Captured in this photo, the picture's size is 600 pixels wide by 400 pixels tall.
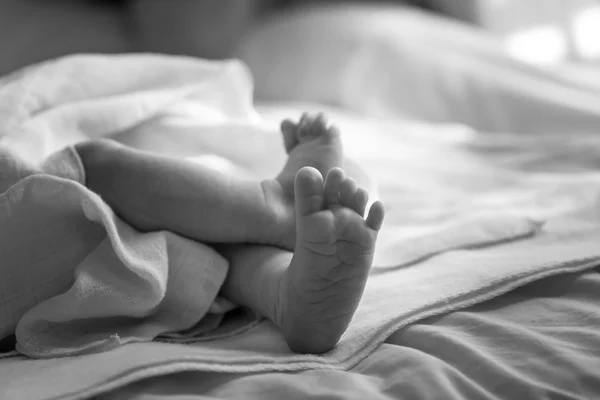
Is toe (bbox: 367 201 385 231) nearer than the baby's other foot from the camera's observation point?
Yes

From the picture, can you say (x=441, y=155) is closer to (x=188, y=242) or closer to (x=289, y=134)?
(x=289, y=134)

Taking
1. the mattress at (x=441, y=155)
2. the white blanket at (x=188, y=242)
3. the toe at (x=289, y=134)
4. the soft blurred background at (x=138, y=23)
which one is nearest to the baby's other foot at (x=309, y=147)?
the toe at (x=289, y=134)

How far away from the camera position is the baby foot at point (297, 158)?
76 centimetres

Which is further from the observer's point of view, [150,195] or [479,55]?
[479,55]

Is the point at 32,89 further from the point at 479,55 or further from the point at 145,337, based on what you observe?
the point at 479,55

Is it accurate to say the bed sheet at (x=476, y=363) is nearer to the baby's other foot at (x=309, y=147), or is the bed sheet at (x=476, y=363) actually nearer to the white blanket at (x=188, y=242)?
the white blanket at (x=188, y=242)

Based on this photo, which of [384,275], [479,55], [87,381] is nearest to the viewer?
[87,381]

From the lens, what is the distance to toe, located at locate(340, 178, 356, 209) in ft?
2.02

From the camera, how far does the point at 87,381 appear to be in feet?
1.85

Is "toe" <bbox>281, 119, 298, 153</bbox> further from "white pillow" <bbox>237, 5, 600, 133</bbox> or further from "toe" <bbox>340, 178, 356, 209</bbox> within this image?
"white pillow" <bbox>237, 5, 600, 133</bbox>

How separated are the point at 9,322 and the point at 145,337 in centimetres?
15

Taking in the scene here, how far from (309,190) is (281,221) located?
0.48 feet

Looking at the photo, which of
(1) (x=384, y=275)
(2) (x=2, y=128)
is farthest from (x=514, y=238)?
(2) (x=2, y=128)

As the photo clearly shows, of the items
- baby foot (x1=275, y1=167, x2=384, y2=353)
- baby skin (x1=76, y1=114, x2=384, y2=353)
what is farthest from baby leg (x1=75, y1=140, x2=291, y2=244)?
baby foot (x1=275, y1=167, x2=384, y2=353)
